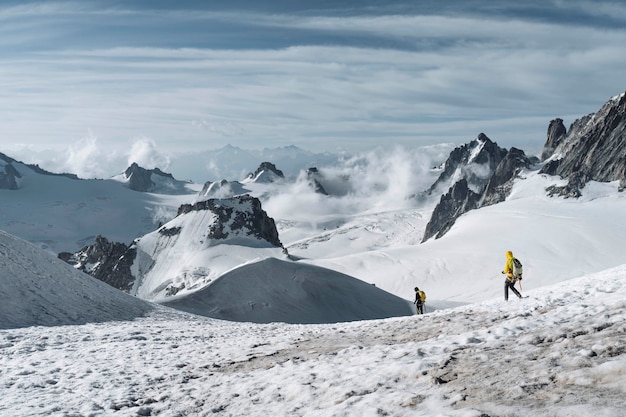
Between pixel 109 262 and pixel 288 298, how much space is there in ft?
323

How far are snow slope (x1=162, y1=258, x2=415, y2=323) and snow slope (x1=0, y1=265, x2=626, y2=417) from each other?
33.7 m

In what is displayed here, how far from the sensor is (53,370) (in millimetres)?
15977

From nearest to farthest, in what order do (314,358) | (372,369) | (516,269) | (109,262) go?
(372,369) → (314,358) → (516,269) → (109,262)

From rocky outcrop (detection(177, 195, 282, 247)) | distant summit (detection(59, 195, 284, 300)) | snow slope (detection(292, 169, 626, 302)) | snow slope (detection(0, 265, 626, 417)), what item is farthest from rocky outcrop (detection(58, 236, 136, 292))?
snow slope (detection(0, 265, 626, 417))

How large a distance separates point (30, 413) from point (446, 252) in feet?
439

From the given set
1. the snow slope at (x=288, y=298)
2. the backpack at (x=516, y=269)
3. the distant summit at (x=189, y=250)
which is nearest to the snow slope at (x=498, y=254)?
the distant summit at (x=189, y=250)

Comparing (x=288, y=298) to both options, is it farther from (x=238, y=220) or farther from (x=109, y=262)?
(x=109, y=262)

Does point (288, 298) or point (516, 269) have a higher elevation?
point (516, 269)

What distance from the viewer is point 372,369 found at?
12328 mm

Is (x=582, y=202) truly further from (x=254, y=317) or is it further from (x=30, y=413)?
(x=30, y=413)

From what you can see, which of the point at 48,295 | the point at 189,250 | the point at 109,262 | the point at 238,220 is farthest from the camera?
the point at 109,262

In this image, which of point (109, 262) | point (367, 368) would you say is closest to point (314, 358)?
point (367, 368)

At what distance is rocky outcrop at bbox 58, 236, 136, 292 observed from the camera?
133m

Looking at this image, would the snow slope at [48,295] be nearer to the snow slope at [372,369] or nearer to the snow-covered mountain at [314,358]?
the snow-covered mountain at [314,358]
